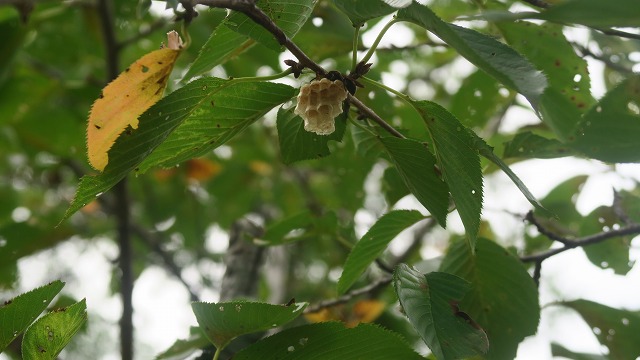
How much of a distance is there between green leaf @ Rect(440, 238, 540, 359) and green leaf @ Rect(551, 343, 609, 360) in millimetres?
192

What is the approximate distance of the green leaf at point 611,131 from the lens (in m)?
0.78

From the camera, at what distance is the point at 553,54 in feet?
3.18

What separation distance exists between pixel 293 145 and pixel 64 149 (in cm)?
110

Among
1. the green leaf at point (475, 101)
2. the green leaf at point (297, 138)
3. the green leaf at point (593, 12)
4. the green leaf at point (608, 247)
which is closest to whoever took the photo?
the green leaf at point (593, 12)

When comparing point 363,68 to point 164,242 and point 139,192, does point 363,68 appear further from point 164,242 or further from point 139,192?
point 139,192

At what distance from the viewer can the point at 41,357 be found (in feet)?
2.51

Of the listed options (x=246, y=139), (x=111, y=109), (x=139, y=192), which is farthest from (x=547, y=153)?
(x=139, y=192)

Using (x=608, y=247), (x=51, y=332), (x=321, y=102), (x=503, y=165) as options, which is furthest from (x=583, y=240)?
(x=51, y=332)

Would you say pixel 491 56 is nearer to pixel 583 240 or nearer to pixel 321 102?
pixel 321 102

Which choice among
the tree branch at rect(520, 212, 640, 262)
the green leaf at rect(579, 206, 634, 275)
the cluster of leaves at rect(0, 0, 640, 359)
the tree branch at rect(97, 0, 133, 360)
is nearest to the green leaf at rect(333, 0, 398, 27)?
the cluster of leaves at rect(0, 0, 640, 359)

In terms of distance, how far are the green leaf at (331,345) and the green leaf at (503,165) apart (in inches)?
9.0

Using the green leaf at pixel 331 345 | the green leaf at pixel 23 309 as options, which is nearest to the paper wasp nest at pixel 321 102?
the green leaf at pixel 331 345

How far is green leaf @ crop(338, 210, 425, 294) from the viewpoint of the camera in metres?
0.85

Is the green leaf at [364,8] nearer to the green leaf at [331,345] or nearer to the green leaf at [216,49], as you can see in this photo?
the green leaf at [216,49]
